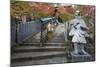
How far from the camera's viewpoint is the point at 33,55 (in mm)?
2258

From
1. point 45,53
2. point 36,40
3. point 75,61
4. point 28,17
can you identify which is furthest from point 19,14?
point 75,61

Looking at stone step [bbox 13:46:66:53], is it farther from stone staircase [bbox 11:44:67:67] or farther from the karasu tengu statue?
the karasu tengu statue

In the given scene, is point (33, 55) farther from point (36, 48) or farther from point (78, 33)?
point (78, 33)

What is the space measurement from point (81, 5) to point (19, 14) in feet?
2.74

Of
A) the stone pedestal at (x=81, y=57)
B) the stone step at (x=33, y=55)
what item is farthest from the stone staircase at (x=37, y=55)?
the stone pedestal at (x=81, y=57)

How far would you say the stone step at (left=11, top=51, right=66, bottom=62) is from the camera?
2182 mm

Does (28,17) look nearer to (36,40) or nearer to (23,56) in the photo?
(36,40)

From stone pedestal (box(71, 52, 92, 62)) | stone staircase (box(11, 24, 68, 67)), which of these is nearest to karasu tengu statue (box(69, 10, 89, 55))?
stone pedestal (box(71, 52, 92, 62))

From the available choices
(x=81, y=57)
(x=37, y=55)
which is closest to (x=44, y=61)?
(x=37, y=55)

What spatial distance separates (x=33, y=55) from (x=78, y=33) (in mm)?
657

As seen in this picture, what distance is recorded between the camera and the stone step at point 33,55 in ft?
7.16

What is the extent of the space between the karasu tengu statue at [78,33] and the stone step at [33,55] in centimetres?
22

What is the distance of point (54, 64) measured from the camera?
7.73 feet

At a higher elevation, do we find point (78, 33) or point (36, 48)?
point (78, 33)
